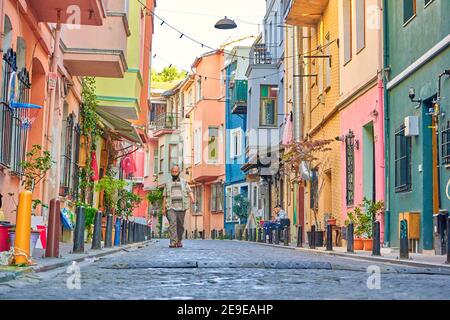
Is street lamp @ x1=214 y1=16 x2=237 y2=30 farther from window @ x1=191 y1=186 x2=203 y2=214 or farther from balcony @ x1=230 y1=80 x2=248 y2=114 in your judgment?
window @ x1=191 y1=186 x2=203 y2=214

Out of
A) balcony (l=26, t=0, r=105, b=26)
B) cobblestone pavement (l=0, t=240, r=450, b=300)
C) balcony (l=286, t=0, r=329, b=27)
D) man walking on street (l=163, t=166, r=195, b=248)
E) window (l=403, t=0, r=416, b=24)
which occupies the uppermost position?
balcony (l=286, t=0, r=329, b=27)

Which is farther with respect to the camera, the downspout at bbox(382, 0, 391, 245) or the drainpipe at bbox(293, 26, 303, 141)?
the drainpipe at bbox(293, 26, 303, 141)

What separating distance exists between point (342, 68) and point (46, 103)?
10313 millimetres

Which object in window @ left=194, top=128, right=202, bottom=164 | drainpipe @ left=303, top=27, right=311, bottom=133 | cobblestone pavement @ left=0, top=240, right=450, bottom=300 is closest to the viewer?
cobblestone pavement @ left=0, top=240, right=450, bottom=300

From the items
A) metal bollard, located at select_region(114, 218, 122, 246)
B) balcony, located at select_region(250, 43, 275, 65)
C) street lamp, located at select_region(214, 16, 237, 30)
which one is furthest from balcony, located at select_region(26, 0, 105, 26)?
balcony, located at select_region(250, 43, 275, 65)

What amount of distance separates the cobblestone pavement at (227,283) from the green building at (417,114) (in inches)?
235

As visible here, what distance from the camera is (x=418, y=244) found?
17453mm

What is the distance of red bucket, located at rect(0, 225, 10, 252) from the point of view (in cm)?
1099

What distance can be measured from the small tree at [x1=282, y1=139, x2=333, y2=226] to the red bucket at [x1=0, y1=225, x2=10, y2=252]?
16067mm

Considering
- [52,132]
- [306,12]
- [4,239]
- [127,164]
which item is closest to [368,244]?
[52,132]

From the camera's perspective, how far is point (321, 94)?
29094mm

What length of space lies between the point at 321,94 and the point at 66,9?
1452 centimetres

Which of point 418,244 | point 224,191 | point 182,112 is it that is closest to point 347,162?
point 418,244

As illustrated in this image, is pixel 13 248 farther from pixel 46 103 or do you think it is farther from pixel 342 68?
pixel 342 68
